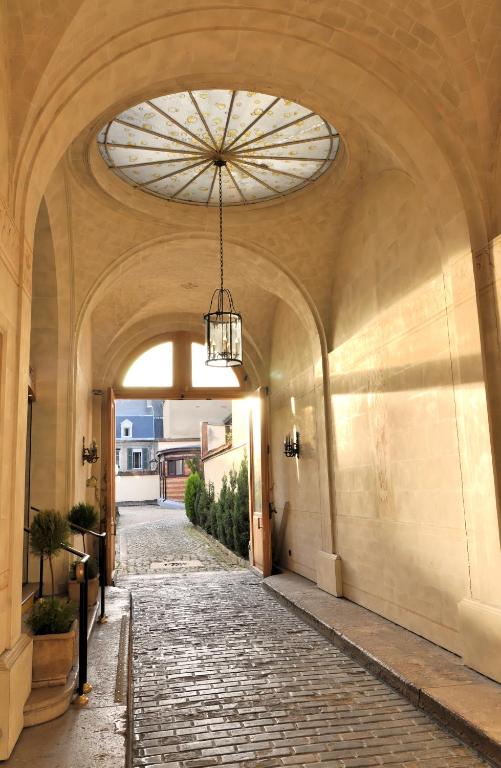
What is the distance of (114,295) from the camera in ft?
32.1

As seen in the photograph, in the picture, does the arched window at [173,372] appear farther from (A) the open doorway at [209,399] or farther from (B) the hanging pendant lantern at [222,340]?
(B) the hanging pendant lantern at [222,340]

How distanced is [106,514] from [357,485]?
4.78 meters

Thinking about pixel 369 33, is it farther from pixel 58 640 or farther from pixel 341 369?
pixel 58 640

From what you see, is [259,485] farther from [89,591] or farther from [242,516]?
[89,591]

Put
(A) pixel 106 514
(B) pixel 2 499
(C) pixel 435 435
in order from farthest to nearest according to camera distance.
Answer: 1. (A) pixel 106 514
2. (C) pixel 435 435
3. (B) pixel 2 499

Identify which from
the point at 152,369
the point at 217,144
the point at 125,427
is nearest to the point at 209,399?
the point at 152,369

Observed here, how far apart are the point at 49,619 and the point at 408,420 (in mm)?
3559

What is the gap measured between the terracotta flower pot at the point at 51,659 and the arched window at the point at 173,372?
7150 mm

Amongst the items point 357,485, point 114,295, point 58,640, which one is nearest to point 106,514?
point 114,295

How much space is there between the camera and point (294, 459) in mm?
9406

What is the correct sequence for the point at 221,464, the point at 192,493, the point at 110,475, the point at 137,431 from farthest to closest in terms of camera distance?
the point at 137,431
the point at 192,493
the point at 221,464
the point at 110,475

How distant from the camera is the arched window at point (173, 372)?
11.1m

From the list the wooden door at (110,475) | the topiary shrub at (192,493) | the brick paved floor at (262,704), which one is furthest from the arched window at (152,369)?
the topiary shrub at (192,493)

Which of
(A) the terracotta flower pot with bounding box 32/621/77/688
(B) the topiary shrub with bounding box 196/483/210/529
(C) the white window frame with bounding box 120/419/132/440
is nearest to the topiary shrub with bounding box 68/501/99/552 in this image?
(A) the terracotta flower pot with bounding box 32/621/77/688
